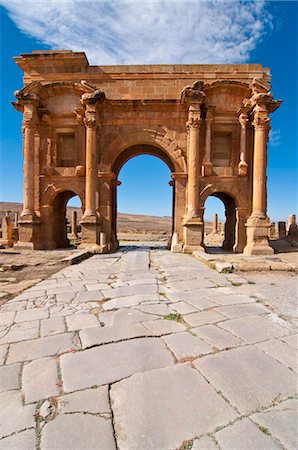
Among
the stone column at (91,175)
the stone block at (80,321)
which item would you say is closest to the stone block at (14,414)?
the stone block at (80,321)

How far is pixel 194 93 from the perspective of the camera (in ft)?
36.4

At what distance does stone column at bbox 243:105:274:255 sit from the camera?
37.3 ft

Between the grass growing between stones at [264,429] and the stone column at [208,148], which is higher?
the stone column at [208,148]

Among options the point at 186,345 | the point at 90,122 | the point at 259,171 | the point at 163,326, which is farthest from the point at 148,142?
the point at 186,345

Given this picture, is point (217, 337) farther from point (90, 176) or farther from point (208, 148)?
point (208, 148)

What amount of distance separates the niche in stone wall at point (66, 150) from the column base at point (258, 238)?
9208 millimetres

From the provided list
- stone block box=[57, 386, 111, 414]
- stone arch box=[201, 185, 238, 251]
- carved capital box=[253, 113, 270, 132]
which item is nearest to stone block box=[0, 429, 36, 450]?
stone block box=[57, 386, 111, 414]

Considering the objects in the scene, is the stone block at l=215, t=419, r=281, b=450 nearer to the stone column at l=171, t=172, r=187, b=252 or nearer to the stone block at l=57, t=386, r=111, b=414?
the stone block at l=57, t=386, r=111, b=414

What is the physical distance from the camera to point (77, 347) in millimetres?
2588

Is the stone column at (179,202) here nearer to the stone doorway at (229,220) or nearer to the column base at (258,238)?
the stone doorway at (229,220)

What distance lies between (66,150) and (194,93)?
22.2 ft

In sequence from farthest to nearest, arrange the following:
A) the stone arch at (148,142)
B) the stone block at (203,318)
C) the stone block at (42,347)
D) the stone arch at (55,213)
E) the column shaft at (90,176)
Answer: the stone arch at (55,213) < the stone arch at (148,142) < the column shaft at (90,176) < the stone block at (203,318) < the stone block at (42,347)

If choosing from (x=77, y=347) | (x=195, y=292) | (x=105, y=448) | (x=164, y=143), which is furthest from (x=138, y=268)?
(x=164, y=143)

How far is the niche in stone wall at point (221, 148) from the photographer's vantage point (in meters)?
12.6
